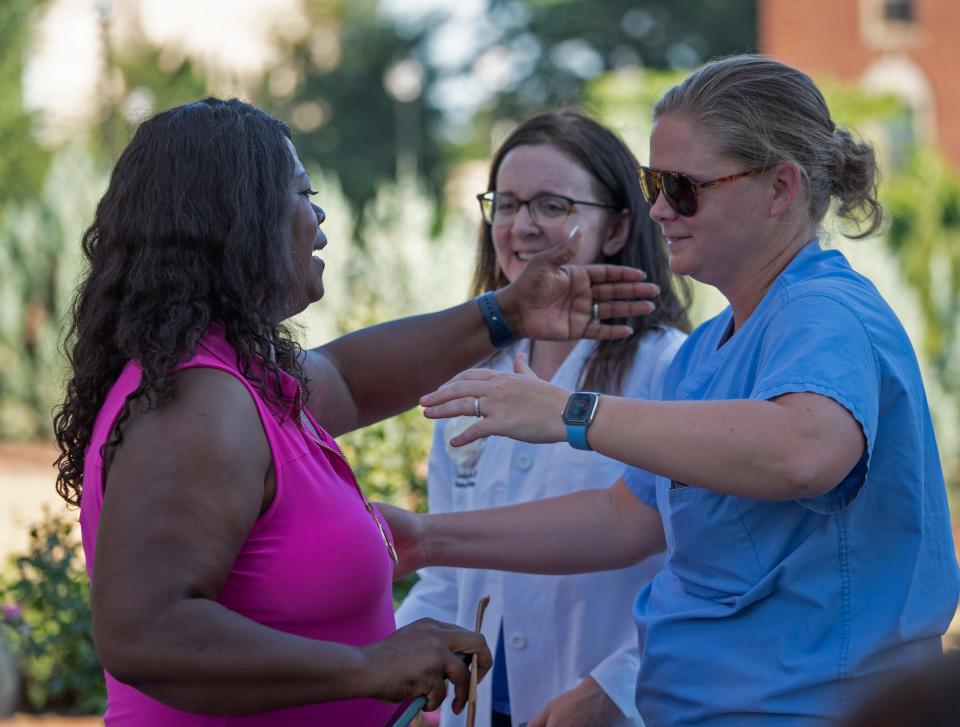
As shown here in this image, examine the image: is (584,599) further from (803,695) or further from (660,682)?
(803,695)

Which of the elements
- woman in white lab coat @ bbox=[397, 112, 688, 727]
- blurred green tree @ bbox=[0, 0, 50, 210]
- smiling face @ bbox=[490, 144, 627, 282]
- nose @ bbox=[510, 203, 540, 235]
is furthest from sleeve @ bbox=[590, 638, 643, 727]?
blurred green tree @ bbox=[0, 0, 50, 210]

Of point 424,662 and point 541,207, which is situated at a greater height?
point 541,207

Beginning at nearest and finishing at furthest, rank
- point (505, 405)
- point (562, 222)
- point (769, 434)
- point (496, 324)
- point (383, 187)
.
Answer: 1. point (769, 434)
2. point (505, 405)
3. point (496, 324)
4. point (562, 222)
5. point (383, 187)

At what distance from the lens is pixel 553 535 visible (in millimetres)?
2814

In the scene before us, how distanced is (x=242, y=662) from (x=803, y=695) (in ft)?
3.20

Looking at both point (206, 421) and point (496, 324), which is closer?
point (206, 421)

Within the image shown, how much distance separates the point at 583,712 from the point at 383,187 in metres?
10.0

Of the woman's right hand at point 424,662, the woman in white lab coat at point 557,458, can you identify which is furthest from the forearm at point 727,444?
the woman in white lab coat at point 557,458

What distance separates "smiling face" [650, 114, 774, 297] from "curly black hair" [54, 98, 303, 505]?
0.79 m

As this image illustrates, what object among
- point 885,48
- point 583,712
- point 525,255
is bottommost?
point 583,712

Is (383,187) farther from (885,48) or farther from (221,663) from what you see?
(885,48)

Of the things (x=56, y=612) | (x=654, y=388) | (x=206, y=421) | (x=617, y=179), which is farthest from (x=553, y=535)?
(x=56, y=612)

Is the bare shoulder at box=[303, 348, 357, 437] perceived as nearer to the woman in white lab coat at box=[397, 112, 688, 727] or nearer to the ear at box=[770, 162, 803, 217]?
the woman in white lab coat at box=[397, 112, 688, 727]

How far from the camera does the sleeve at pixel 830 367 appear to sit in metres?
1.94
